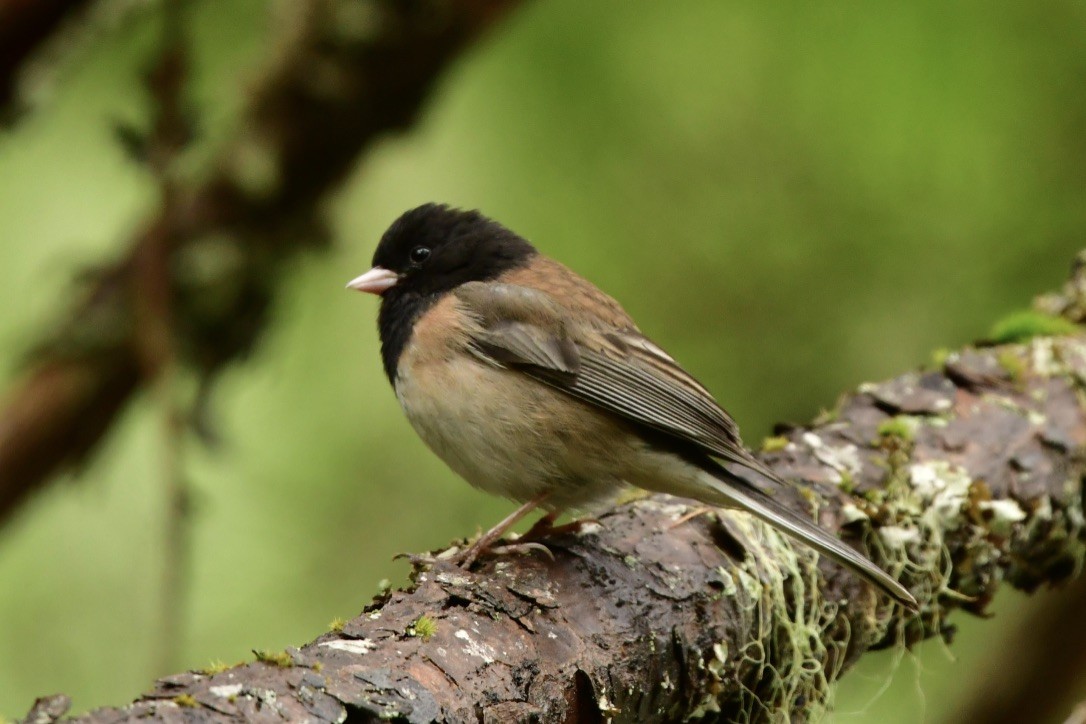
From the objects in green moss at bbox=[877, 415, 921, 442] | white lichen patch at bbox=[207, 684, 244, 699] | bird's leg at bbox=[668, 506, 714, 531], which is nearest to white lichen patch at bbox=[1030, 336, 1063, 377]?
green moss at bbox=[877, 415, 921, 442]

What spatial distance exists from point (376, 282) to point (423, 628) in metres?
1.68

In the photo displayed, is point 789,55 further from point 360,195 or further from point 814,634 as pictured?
point 814,634

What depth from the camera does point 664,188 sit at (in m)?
4.61

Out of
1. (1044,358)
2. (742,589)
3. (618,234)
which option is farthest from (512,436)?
(618,234)

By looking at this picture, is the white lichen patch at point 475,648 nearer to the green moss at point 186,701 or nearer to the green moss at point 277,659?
the green moss at point 277,659

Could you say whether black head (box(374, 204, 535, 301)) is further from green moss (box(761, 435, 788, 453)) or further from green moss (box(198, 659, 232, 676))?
green moss (box(198, 659, 232, 676))

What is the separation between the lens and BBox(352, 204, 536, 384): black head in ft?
11.1

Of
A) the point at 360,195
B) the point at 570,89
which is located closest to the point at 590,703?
the point at 570,89

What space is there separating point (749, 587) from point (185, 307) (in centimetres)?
254

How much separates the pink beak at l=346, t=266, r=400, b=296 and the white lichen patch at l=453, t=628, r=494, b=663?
5.39 ft

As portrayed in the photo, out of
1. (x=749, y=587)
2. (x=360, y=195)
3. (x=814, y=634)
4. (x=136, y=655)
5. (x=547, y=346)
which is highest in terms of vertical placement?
(x=360, y=195)

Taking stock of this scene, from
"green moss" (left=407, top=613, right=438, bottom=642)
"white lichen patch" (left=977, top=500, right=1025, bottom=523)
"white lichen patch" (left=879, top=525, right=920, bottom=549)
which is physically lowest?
"white lichen patch" (left=977, top=500, right=1025, bottom=523)

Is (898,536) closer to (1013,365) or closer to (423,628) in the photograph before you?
(1013,365)

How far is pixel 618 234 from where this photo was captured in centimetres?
467
